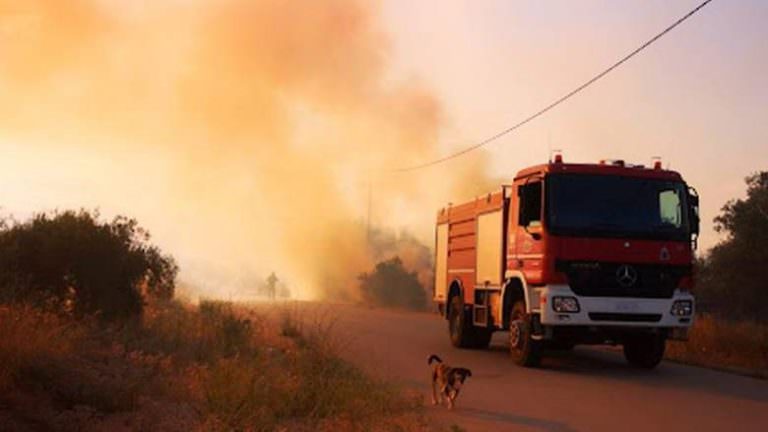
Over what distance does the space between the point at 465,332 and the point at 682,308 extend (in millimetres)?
5280

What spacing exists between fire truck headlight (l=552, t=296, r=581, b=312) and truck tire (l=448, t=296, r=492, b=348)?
15.3 feet

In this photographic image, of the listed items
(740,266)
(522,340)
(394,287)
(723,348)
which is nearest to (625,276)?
(522,340)

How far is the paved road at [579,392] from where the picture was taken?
10.2m

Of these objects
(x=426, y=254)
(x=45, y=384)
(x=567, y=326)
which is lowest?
(x=45, y=384)

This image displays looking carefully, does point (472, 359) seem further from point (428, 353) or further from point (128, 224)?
point (128, 224)

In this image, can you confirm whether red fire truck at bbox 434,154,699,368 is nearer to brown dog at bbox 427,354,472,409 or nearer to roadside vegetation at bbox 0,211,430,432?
roadside vegetation at bbox 0,211,430,432

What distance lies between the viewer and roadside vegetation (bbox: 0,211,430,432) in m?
8.68

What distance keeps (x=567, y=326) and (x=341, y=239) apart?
5679cm

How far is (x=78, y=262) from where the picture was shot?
56.7 ft

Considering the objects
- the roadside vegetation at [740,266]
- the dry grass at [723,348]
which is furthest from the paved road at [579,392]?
the roadside vegetation at [740,266]

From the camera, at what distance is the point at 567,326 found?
14875 mm

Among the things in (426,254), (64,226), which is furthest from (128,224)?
(426,254)

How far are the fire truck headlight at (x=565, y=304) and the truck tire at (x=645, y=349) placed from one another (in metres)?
1.99

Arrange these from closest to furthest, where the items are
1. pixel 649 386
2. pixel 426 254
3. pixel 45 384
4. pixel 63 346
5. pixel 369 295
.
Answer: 1. pixel 45 384
2. pixel 63 346
3. pixel 649 386
4. pixel 369 295
5. pixel 426 254
